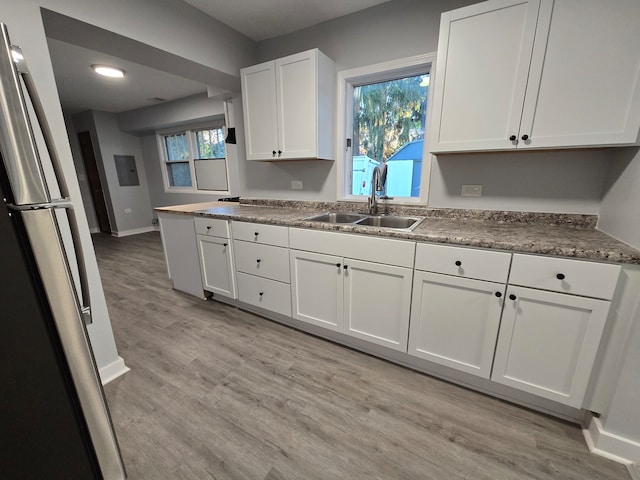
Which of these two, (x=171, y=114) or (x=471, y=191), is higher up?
(x=171, y=114)

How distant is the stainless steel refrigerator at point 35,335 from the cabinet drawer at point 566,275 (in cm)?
165

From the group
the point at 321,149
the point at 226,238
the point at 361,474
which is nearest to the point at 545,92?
the point at 321,149

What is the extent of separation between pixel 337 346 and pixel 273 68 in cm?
228

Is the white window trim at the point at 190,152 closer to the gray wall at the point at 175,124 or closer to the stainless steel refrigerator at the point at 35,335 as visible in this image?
the gray wall at the point at 175,124

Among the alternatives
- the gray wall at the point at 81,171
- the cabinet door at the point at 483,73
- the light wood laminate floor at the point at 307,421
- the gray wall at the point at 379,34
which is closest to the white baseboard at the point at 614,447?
the light wood laminate floor at the point at 307,421

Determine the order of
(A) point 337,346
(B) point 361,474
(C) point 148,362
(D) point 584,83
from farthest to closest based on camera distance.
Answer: (A) point 337,346
(C) point 148,362
(D) point 584,83
(B) point 361,474

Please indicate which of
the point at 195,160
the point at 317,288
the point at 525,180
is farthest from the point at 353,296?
the point at 195,160

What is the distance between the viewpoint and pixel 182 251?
266 cm

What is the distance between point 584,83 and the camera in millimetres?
1265

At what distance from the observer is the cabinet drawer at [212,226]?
2.27 meters

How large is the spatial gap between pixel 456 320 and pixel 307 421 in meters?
0.98

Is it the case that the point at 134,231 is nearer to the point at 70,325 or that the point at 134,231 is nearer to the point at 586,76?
the point at 70,325

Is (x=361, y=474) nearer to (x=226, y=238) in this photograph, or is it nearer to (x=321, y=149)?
(x=226, y=238)

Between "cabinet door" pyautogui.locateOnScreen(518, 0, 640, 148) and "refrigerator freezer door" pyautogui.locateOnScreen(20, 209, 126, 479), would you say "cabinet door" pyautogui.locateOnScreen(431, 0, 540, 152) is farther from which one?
"refrigerator freezer door" pyautogui.locateOnScreen(20, 209, 126, 479)
